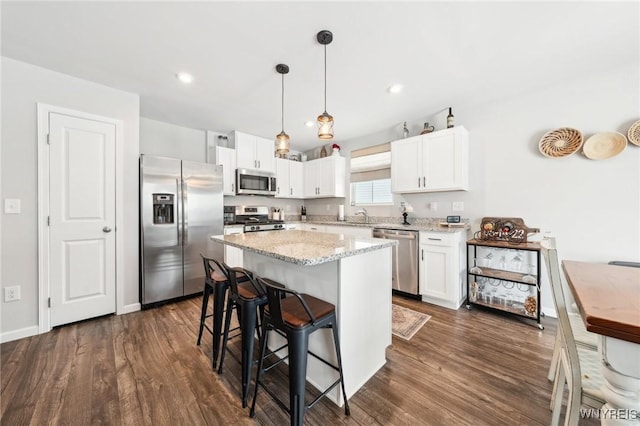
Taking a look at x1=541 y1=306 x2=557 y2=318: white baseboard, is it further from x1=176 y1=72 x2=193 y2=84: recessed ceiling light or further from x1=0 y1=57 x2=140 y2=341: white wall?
x1=0 y1=57 x2=140 y2=341: white wall

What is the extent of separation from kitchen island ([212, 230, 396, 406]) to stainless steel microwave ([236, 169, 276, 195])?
2324 millimetres

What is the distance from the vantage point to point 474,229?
3.10 m

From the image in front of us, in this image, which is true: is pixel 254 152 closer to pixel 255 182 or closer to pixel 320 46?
pixel 255 182

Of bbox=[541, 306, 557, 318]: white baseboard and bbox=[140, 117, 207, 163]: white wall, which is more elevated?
bbox=[140, 117, 207, 163]: white wall

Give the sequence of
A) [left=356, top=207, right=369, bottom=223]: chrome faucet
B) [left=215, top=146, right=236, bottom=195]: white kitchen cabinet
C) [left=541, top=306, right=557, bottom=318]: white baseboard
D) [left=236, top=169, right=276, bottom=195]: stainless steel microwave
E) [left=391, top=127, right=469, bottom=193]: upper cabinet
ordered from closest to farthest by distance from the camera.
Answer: [left=541, top=306, right=557, bottom=318]: white baseboard
[left=391, top=127, right=469, bottom=193]: upper cabinet
[left=215, top=146, right=236, bottom=195]: white kitchen cabinet
[left=236, top=169, right=276, bottom=195]: stainless steel microwave
[left=356, top=207, right=369, bottom=223]: chrome faucet

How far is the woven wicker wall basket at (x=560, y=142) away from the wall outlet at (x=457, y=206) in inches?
38.0

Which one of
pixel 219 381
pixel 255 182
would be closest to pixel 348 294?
pixel 219 381

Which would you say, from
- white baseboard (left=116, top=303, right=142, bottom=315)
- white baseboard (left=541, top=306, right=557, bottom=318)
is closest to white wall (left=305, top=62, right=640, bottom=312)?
white baseboard (left=541, top=306, right=557, bottom=318)

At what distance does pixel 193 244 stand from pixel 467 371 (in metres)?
3.14

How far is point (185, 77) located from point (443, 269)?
11.4ft

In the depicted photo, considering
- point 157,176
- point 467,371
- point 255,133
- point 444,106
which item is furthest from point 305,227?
point 467,371

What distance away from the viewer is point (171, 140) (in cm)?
372

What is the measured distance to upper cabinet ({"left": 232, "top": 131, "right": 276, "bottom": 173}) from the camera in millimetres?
4012

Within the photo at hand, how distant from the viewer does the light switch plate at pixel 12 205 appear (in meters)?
2.12
